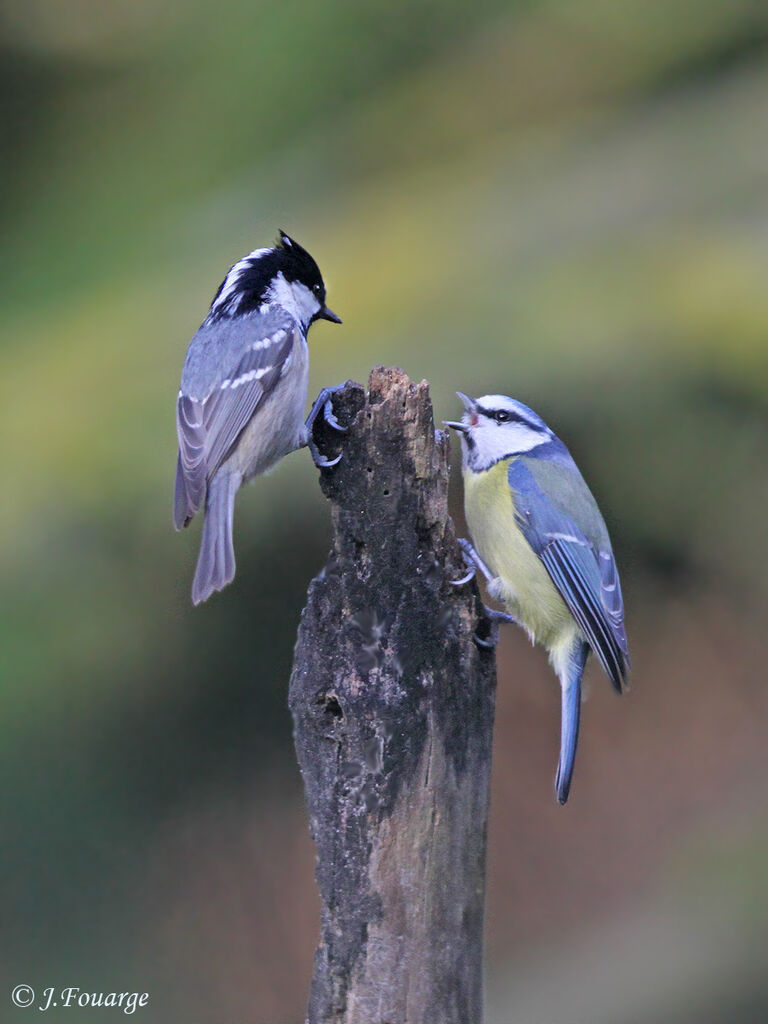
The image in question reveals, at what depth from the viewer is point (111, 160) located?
16.5 feet

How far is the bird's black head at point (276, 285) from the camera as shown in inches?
118

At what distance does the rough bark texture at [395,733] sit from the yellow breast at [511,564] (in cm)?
48

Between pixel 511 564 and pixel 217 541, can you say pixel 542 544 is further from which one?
pixel 217 541

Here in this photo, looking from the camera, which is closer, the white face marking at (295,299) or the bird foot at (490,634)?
the bird foot at (490,634)

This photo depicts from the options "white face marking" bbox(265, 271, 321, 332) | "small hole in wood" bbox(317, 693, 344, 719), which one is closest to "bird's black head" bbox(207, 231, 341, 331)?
"white face marking" bbox(265, 271, 321, 332)

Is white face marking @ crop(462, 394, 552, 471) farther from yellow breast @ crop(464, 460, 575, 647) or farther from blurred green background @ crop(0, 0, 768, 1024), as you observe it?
blurred green background @ crop(0, 0, 768, 1024)

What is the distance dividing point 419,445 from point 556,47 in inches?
140

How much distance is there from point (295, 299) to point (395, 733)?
1458 millimetres

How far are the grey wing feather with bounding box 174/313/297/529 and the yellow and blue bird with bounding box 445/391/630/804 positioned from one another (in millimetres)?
486

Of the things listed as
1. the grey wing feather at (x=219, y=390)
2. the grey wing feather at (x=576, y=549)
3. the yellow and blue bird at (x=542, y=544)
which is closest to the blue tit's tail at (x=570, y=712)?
the yellow and blue bird at (x=542, y=544)

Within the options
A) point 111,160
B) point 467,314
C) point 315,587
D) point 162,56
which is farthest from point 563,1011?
point 162,56

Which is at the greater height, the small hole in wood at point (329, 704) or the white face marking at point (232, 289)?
the white face marking at point (232, 289)

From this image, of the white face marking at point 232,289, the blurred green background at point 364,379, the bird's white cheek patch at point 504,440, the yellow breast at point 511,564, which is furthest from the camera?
the blurred green background at point 364,379

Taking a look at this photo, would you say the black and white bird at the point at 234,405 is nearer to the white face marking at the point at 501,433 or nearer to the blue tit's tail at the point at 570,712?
the white face marking at the point at 501,433
